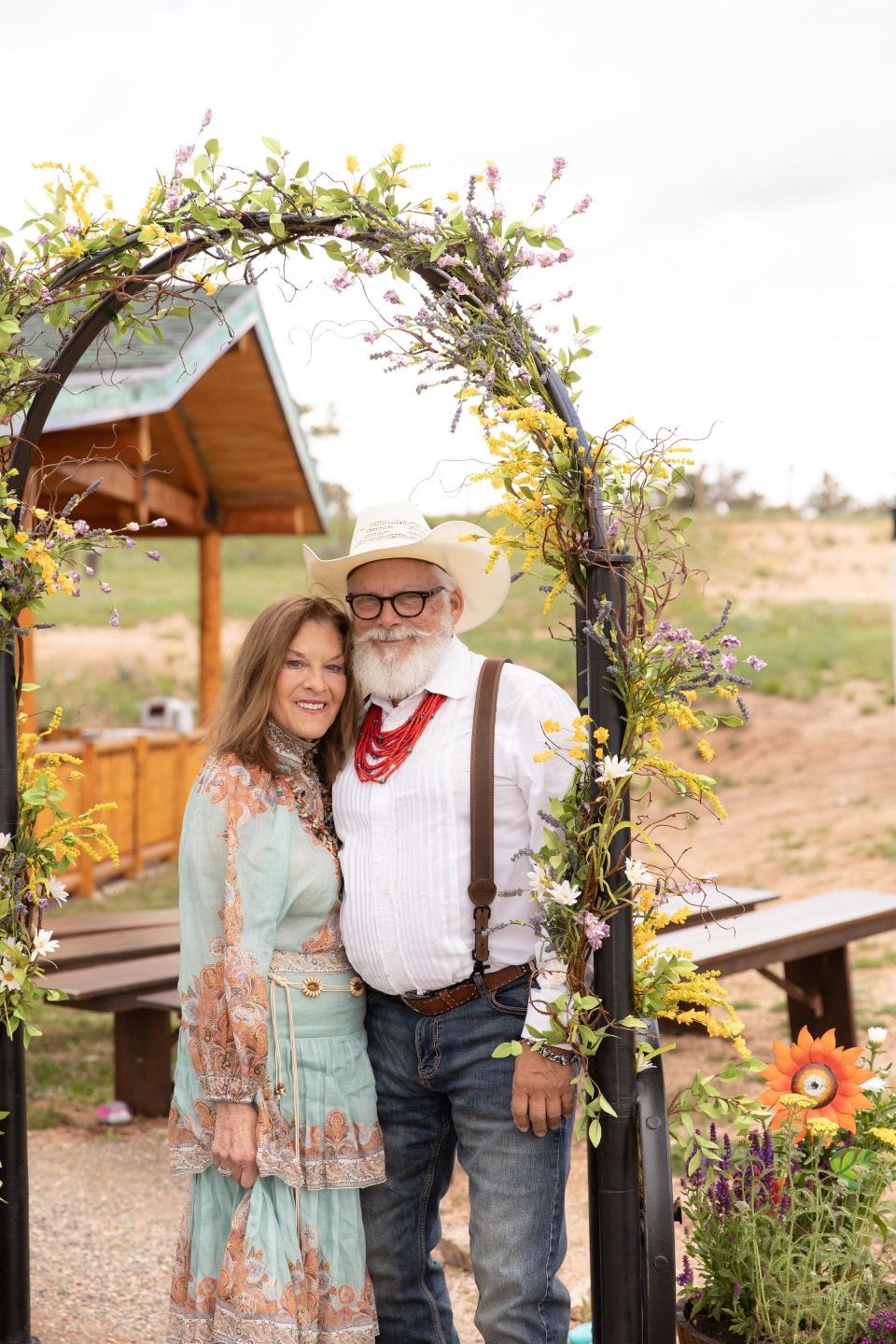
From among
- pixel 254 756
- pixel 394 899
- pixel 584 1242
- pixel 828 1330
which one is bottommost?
pixel 584 1242

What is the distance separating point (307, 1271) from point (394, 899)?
2.48 ft

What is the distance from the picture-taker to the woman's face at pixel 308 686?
2.85 meters

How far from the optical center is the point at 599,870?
251cm

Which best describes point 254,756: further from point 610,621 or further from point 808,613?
point 808,613

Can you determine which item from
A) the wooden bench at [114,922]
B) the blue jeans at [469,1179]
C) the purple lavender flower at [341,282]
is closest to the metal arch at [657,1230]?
the blue jeans at [469,1179]

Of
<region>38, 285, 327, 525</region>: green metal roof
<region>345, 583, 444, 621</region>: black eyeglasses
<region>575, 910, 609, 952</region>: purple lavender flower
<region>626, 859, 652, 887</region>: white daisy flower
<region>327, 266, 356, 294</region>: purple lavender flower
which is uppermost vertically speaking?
<region>38, 285, 327, 525</region>: green metal roof

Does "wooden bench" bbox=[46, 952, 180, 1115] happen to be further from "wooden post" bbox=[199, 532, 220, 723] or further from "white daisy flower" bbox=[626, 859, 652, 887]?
"wooden post" bbox=[199, 532, 220, 723]

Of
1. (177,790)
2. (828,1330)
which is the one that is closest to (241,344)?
(177,790)

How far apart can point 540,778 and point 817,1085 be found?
2.90 ft

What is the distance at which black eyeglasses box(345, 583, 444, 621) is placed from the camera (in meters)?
2.95

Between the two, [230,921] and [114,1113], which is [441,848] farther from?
[114,1113]

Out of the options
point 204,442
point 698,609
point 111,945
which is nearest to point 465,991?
point 111,945

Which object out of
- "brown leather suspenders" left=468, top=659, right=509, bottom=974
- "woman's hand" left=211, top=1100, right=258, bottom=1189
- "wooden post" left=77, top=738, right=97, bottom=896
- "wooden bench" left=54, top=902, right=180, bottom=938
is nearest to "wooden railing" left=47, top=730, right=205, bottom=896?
"wooden post" left=77, top=738, right=97, bottom=896

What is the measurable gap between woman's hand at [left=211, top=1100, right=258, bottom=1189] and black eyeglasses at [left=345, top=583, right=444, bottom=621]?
41.4 inches
